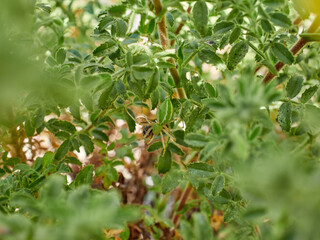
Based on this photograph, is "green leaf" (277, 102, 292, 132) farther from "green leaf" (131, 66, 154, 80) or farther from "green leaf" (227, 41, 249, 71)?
"green leaf" (131, 66, 154, 80)

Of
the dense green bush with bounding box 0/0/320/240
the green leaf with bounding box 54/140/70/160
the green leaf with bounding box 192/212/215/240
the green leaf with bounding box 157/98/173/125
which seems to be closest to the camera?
the dense green bush with bounding box 0/0/320/240

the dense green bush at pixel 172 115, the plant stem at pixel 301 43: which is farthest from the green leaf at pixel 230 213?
the plant stem at pixel 301 43

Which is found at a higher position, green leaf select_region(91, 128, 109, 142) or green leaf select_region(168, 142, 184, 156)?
green leaf select_region(168, 142, 184, 156)

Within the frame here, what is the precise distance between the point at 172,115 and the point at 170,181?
17 cm

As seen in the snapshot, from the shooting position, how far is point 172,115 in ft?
2.64

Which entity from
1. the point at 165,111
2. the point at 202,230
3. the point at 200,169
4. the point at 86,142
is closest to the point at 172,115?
the point at 165,111

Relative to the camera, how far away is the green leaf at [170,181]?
0.86 metres

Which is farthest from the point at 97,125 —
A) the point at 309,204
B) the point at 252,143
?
the point at 309,204

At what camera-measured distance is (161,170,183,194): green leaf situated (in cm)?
86

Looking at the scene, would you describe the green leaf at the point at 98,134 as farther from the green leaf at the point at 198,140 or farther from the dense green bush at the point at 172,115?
the green leaf at the point at 198,140

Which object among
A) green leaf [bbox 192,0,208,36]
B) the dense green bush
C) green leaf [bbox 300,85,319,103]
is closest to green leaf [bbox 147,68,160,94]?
the dense green bush

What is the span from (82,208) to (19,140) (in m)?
0.79

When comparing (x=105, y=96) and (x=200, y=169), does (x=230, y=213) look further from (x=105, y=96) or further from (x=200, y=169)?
(x=105, y=96)

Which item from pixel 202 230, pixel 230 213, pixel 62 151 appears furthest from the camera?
pixel 62 151
